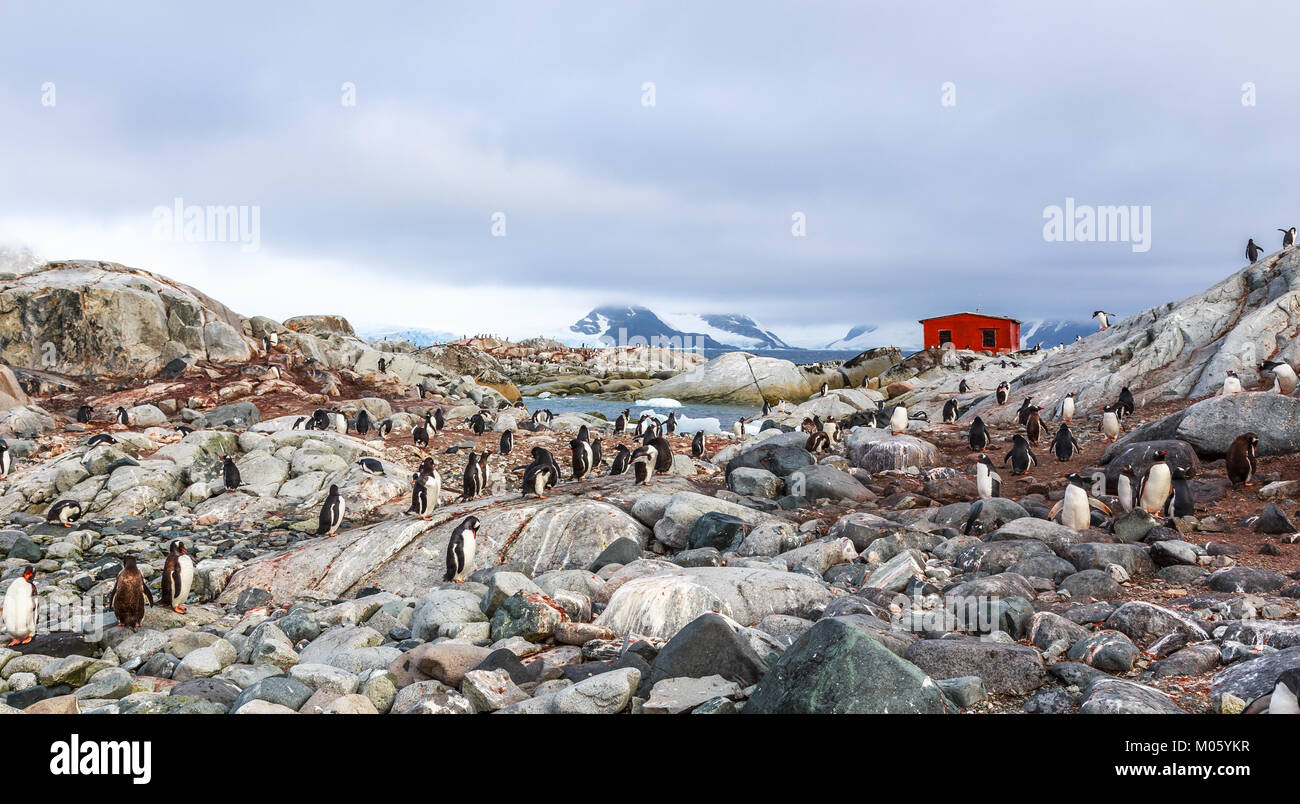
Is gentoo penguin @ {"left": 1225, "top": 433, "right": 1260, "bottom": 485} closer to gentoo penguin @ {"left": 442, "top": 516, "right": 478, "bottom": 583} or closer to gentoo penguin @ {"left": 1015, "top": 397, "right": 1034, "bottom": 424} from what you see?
gentoo penguin @ {"left": 1015, "top": 397, "right": 1034, "bottom": 424}

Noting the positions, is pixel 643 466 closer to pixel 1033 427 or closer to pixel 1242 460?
pixel 1242 460

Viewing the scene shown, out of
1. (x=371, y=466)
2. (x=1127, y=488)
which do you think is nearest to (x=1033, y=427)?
(x=1127, y=488)

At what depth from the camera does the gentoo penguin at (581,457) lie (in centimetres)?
1717

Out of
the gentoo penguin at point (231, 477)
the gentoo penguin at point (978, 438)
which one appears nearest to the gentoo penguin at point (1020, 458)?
the gentoo penguin at point (978, 438)

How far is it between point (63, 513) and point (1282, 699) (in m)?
18.9

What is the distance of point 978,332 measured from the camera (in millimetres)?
55344

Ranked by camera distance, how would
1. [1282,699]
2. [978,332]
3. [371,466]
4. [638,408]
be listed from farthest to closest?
[978,332]
[638,408]
[371,466]
[1282,699]

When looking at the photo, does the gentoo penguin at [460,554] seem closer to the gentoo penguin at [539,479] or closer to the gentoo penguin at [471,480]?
the gentoo penguin at [539,479]

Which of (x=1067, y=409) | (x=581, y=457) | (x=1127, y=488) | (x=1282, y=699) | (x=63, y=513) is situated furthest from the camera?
(x=1067, y=409)

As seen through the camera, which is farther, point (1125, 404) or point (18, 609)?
point (1125, 404)

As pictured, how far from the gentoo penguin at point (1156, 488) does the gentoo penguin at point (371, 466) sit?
14.5 m

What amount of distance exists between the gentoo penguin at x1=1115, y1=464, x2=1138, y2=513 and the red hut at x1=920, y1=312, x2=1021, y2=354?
45.2 meters
